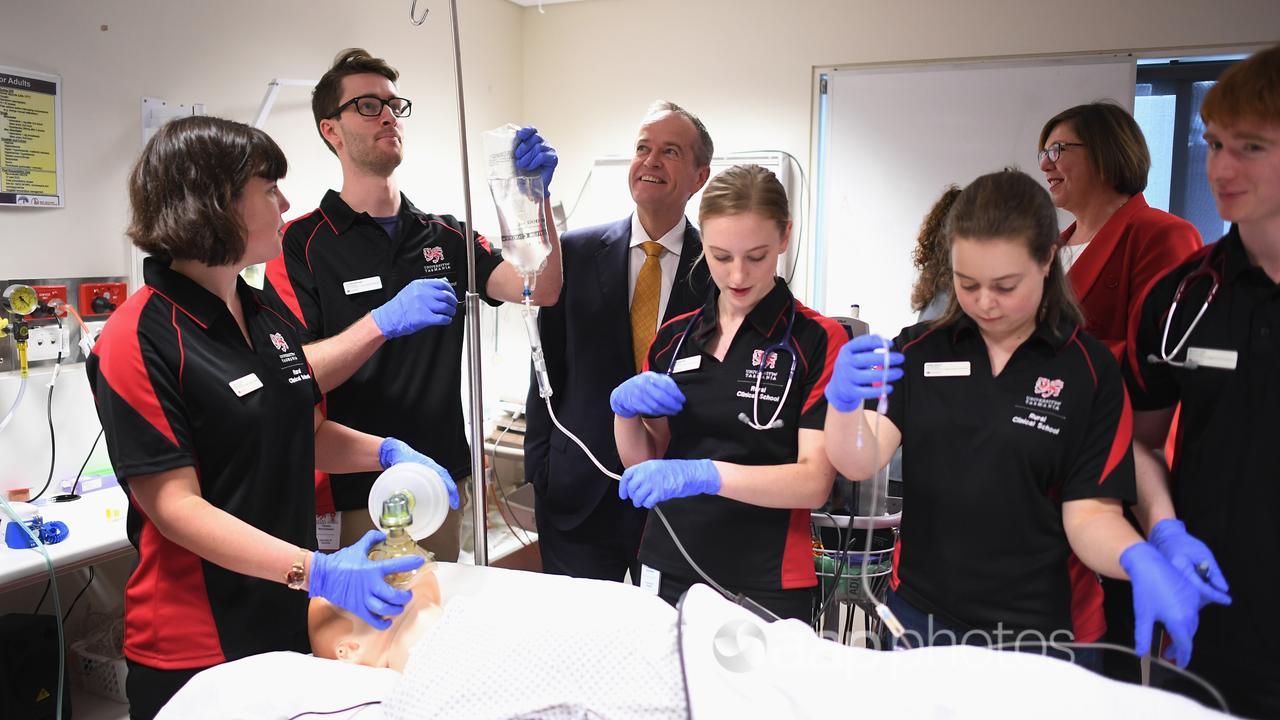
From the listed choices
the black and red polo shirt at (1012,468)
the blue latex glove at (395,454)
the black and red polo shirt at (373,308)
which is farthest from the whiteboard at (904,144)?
the blue latex glove at (395,454)

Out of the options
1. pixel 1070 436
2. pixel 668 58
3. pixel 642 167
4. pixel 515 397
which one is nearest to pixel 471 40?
pixel 668 58

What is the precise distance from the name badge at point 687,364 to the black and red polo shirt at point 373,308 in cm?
77

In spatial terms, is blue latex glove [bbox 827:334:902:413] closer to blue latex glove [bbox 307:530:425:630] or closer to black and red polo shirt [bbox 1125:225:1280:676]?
black and red polo shirt [bbox 1125:225:1280:676]

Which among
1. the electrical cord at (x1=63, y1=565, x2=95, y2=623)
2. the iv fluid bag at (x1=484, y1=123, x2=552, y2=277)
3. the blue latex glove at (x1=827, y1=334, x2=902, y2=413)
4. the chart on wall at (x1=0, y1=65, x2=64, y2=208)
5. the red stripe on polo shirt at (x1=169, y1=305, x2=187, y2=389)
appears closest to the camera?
the blue latex glove at (x1=827, y1=334, x2=902, y2=413)

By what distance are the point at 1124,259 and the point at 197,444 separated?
199 centimetres

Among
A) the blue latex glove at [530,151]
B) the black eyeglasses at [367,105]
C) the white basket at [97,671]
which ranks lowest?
the white basket at [97,671]

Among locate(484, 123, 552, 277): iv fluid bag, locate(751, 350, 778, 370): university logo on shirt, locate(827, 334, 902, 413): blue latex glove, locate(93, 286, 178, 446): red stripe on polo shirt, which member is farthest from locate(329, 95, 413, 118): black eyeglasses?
locate(827, 334, 902, 413): blue latex glove

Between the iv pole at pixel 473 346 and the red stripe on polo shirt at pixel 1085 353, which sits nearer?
the red stripe on polo shirt at pixel 1085 353

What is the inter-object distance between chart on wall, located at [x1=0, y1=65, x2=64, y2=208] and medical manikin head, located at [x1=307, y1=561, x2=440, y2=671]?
1.74m

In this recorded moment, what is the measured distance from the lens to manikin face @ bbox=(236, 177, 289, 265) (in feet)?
5.07

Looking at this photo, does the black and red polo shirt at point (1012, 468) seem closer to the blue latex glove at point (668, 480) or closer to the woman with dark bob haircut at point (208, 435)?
the blue latex glove at point (668, 480)

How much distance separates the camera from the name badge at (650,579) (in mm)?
1715

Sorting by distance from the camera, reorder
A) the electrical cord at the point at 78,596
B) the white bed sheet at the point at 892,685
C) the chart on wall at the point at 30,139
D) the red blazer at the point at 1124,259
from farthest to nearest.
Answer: the electrical cord at the point at 78,596 → the chart on wall at the point at 30,139 → the red blazer at the point at 1124,259 → the white bed sheet at the point at 892,685

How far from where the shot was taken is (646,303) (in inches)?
86.1
